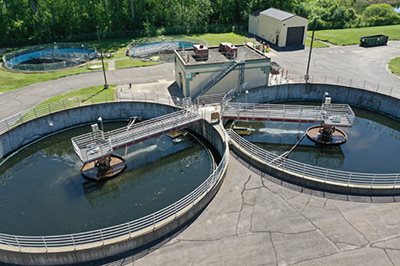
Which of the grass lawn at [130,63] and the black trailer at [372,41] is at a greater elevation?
the black trailer at [372,41]

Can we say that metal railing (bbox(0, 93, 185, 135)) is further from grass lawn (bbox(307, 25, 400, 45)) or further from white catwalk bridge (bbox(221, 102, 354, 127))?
A: grass lawn (bbox(307, 25, 400, 45))

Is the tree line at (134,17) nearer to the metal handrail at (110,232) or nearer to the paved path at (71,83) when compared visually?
the paved path at (71,83)

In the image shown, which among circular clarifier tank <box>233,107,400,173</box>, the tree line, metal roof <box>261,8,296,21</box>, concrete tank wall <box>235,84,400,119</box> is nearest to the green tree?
the tree line

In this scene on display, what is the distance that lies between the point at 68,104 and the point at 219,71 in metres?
17.1

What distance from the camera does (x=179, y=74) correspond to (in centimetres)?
3934

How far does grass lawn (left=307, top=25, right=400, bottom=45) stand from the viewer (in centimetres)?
6025

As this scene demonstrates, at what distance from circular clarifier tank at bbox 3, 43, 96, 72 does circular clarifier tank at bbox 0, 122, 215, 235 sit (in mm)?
23810

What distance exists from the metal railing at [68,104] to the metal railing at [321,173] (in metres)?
11.4

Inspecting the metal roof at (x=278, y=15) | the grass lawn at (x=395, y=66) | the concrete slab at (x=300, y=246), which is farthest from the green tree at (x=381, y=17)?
the concrete slab at (x=300, y=246)

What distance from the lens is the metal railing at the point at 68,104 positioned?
Result: 32875 millimetres

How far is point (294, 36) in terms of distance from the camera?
55875mm

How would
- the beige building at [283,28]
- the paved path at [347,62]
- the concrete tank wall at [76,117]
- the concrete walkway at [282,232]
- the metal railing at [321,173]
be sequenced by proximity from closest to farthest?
the concrete walkway at [282,232] → the metal railing at [321,173] → the concrete tank wall at [76,117] → the paved path at [347,62] → the beige building at [283,28]

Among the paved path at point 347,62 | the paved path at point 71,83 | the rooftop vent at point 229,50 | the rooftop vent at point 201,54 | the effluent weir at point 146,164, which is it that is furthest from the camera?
the paved path at point 347,62

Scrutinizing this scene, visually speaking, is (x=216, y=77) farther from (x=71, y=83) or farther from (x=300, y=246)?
(x=300, y=246)
